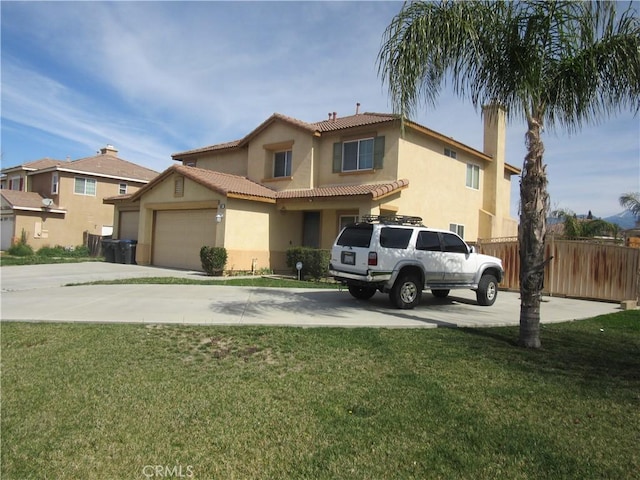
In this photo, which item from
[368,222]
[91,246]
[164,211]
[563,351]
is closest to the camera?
[563,351]

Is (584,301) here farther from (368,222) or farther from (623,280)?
(368,222)

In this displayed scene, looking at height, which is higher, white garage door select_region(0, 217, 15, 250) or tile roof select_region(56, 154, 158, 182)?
tile roof select_region(56, 154, 158, 182)

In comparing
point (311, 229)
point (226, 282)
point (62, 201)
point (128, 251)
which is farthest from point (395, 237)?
point (62, 201)

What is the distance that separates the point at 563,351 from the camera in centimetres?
694

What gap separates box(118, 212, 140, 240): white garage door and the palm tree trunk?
847 inches

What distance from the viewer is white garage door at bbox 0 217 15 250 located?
101 feet

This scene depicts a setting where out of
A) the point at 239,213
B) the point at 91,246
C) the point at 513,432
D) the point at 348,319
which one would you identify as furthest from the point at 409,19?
the point at 91,246

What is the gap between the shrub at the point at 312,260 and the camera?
1662 cm

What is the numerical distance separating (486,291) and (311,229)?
33.9ft

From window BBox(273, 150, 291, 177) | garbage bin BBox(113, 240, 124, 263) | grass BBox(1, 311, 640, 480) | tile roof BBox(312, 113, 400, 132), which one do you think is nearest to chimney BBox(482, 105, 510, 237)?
tile roof BBox(312, 113, 400, 132)

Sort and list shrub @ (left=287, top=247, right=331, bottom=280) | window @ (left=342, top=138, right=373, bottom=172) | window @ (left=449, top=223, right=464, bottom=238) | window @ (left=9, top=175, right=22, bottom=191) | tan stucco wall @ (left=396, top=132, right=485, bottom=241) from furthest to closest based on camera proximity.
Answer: window @ (left=9, top=175, right=22, bottom=191), window @ (left=449, top=223, right=464, bottom=238), window @ (left=342, top=138, right=373, bottom=172), tan stucco wall @ (left=396, top=132, right=485, bottom=241), shrub @ (left=287, top=247, right=331, bottom=280)

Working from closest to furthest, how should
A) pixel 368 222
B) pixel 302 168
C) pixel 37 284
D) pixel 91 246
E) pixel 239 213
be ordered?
pixel 368 222, pixel 37 284, pixel 239 213, pixel 302 168, pixel 91 246

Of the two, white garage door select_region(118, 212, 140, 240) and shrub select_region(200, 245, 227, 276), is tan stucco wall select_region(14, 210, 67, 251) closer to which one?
white garage door select_region(118, 212, 140, 240)

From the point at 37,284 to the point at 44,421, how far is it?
11.1 m
